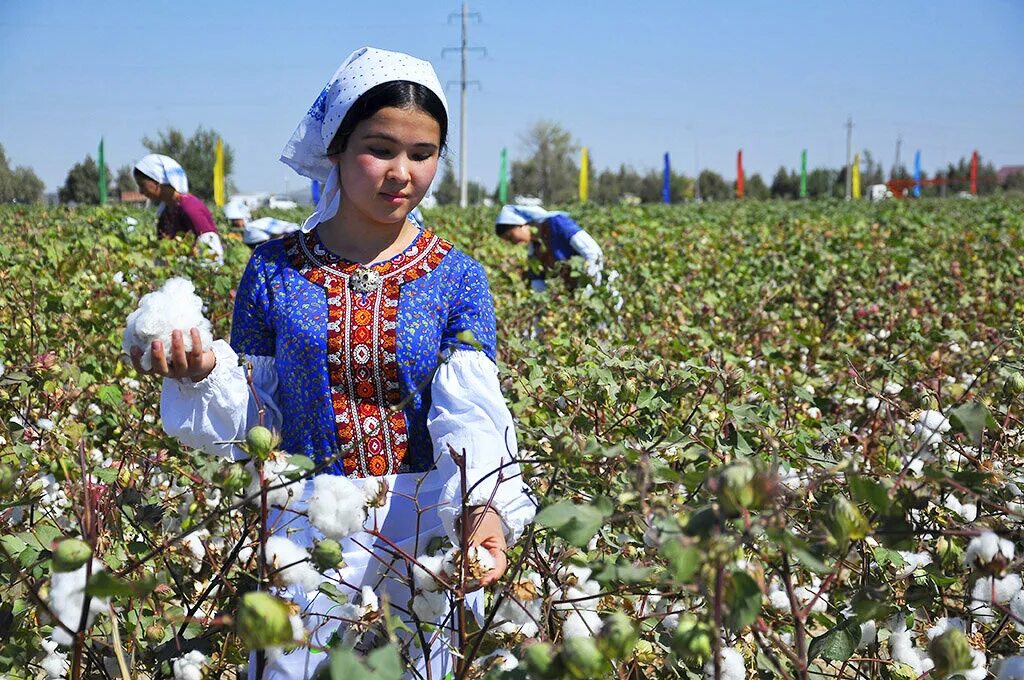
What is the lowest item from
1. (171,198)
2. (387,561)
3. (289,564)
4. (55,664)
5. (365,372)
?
(55,664)

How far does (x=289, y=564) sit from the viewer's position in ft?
3.35

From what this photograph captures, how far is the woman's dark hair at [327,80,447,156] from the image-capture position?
1451 mm

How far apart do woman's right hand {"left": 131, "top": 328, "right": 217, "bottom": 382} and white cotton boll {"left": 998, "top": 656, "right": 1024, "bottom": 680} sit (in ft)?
3.07

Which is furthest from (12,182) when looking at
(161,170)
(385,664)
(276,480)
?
(385,664)

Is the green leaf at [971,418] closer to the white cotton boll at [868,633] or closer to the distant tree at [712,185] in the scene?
the white cotton boll at [868,633]

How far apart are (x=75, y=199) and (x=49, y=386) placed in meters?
26.3

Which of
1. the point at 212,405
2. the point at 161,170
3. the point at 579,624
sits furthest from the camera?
the point at 161,170

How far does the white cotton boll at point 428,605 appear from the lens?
1.17m

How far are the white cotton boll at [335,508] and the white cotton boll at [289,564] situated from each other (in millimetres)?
59

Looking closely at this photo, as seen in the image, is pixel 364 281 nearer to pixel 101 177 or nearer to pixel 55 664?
pixel 55 664

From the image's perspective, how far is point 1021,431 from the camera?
1.67m

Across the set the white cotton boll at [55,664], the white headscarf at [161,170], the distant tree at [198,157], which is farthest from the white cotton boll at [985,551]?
the distant tree at [198,157]

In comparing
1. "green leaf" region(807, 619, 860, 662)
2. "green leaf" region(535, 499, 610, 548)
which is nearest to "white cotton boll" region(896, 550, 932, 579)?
"green leaf" region(807, 619, 860, 662)

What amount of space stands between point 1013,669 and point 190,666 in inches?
35.6
